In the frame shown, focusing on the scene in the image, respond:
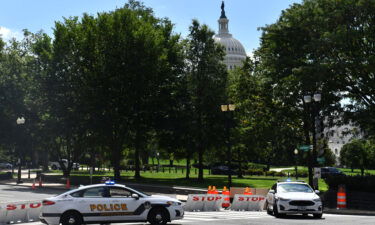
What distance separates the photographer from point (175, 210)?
651 inches

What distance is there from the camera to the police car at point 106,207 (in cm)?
1538

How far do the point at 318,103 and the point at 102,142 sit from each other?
2020 cm

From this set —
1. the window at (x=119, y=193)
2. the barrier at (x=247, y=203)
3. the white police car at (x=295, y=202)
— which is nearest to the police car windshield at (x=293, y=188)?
the white police car at (x=295, y=202)

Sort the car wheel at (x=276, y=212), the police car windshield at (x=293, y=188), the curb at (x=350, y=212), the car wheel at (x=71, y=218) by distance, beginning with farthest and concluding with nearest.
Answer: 1. the curb at (x=350, y=212)
2. the police car windshield at (x=293, y=188)
3. the car wheel at (x=276, y=212)
4. the car wheel at (x=71, y=218)

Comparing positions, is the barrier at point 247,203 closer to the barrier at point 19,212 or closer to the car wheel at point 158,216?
the car wheel at point 158,216

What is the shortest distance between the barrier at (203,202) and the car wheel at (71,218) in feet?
24.9

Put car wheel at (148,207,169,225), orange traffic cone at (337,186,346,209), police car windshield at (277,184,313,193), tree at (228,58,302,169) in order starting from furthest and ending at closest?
tree at (228,58,302,169)
orange traffic cone at (337,186,346,209)
police car windshield at (277,184,313,193)
car wheel at (148,207,169,225)

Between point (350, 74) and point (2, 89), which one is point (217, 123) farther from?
point (2, 89)

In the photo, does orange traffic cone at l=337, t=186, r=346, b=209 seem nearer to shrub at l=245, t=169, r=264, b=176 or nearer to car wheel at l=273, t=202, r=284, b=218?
car wheel at l=273, t=202, r=284, b=218

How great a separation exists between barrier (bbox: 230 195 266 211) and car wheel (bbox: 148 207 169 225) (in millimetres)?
8291

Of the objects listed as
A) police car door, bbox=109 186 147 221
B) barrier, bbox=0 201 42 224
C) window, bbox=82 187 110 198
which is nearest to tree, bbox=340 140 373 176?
barrier, bbox=0 201 42 224

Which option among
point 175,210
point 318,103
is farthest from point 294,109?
point 175,210

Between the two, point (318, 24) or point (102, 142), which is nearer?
point (318, 24)

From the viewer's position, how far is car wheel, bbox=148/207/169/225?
16.3 m
